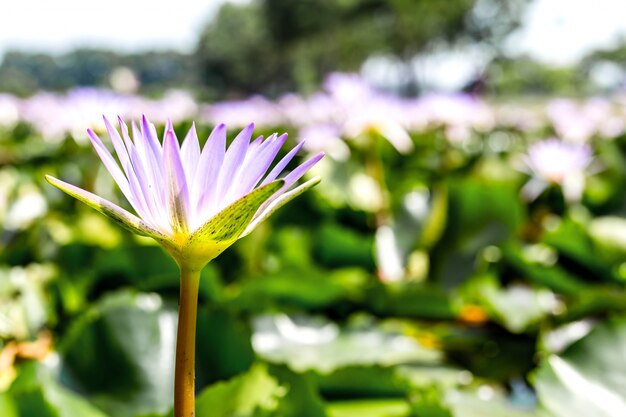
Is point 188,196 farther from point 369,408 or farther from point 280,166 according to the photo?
point 369,408

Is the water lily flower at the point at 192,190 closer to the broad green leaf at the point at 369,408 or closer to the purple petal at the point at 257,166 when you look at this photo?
the purple petal at the point at 257,166

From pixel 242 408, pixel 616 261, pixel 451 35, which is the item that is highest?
pixel 451 35

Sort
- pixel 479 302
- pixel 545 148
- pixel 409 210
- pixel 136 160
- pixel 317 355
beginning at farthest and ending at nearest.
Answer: pixel 545 148, pixel 409 210, pixel 479 302, pixel 317 355, pixel 136 160

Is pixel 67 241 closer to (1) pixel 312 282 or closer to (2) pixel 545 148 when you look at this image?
(1) pixel 312 282

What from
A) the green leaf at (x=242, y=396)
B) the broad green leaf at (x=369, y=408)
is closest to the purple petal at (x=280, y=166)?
the green leaf at (x=242, y=396)

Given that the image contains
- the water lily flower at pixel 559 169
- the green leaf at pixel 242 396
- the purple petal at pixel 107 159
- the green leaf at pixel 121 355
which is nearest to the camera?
the purple petal at pixel 107 159

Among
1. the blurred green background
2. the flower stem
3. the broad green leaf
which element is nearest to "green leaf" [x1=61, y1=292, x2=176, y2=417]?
the blurred green background

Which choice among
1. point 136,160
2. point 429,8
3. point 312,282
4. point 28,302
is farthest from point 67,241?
point 429,8

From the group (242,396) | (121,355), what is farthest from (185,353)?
(121,355)
